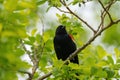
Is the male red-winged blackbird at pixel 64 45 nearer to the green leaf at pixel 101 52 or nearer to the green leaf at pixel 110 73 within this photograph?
the green leaf at pixel 101 52

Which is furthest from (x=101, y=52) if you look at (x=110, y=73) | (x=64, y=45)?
(x=64, y=45)

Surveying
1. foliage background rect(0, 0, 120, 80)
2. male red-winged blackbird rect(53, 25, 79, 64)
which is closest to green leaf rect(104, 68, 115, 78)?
foliage background rect(0, 0, 120, 80)

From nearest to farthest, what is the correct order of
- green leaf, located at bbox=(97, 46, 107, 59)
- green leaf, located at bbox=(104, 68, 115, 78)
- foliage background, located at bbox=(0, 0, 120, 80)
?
foliage background, located at bbox=(0, 0, 120, 80)
green leaf, located at bbox=(104, 68, 115, 78)
green leaf, located at bbox=(97, 46, 107, 59)

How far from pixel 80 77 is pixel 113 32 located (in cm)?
552

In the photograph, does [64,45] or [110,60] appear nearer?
[110,60]

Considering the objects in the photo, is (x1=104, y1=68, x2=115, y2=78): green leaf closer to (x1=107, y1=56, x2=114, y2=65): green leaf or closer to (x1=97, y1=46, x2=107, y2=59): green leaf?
(x1=107, y1=56, x2=114, y2=65): green leaf

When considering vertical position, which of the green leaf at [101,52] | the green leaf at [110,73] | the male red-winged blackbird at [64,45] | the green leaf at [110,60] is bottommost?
the green leaf at [110,73]

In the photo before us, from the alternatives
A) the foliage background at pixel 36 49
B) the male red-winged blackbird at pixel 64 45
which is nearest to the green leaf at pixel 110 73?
the foliage background at pixel 36 49

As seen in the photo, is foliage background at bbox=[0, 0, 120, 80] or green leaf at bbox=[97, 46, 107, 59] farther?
green leaf at bbox=[97, 46, 107, 59]

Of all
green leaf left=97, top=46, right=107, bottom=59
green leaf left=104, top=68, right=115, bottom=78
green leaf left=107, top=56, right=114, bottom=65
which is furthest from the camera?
green leaf left=97, top=46, right=107, bottom=59

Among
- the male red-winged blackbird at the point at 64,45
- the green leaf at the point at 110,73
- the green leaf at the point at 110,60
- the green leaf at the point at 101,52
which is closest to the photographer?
the green leaf at the point at 110,73

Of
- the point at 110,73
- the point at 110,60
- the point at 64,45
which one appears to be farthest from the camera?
the point at 64,45

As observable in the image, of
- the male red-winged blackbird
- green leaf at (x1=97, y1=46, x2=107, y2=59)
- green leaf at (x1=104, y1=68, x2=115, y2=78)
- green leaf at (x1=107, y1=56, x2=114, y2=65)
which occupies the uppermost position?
the male red-winged blackbird

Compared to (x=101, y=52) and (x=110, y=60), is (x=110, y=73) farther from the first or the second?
(x=101, y=52)
